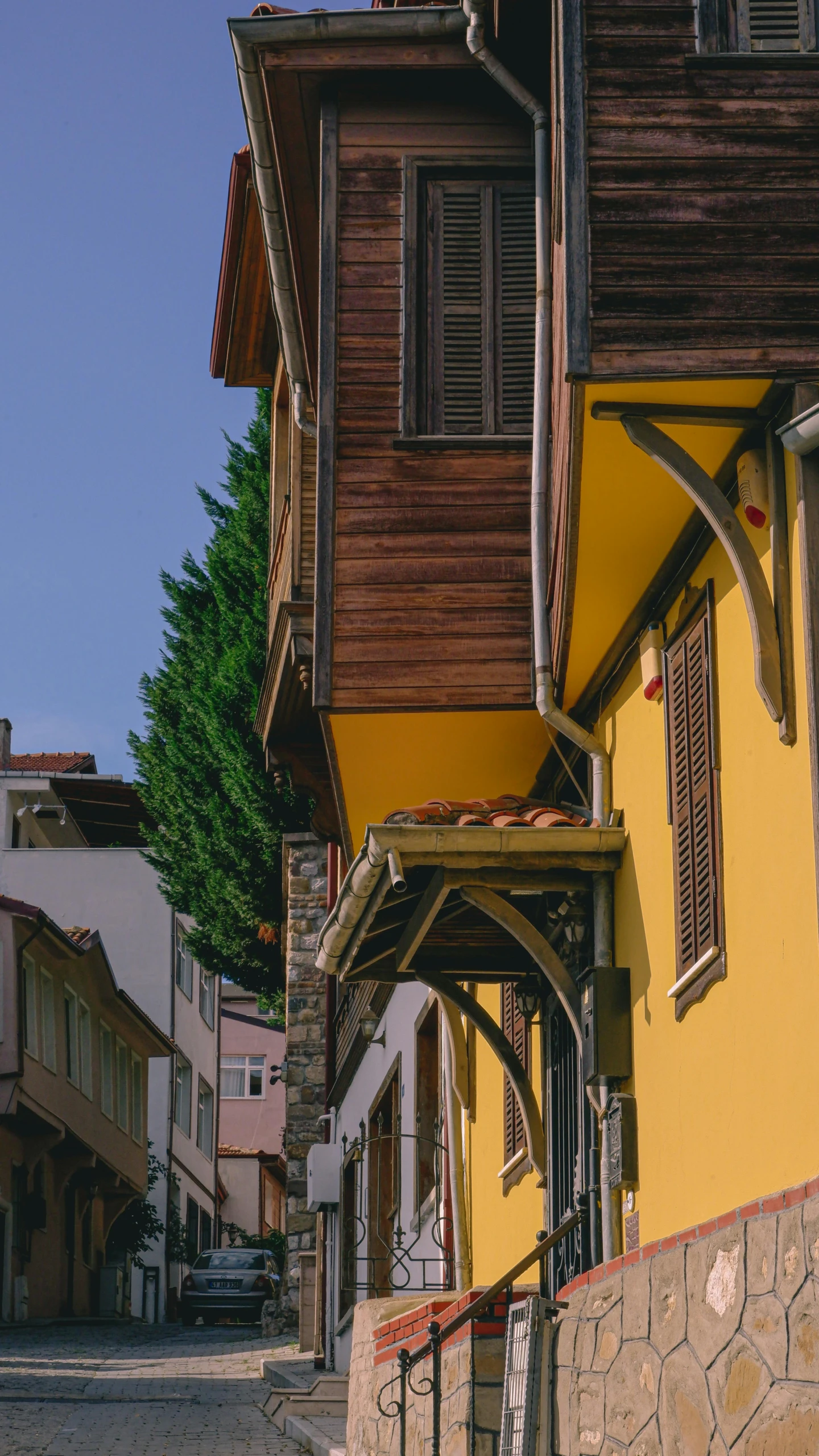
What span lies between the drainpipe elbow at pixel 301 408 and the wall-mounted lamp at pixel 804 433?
4.75 metres

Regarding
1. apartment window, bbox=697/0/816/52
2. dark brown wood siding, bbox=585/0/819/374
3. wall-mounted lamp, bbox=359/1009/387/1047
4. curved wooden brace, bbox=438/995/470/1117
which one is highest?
apartment window, bbox=697/0/816/52

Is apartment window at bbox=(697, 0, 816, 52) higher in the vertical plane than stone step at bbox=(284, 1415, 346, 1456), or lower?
higher

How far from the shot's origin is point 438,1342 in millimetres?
7582

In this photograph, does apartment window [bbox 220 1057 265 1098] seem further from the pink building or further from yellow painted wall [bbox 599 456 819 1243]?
yellow painted wall [bbox 599 456 819 1243]

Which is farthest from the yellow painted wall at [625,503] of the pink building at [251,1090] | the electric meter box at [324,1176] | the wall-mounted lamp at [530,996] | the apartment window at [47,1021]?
the pink building at [251,1090]

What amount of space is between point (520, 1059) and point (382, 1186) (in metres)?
6.52

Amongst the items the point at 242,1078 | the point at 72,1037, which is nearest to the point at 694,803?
the point at 72,1037

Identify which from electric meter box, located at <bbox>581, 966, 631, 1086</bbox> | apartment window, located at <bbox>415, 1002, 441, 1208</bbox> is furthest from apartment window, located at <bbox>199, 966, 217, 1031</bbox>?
electric meter box, located at <bbox>581, 966, 631, 1086</bbox>

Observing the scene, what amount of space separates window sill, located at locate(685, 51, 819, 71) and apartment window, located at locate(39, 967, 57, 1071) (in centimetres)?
2566

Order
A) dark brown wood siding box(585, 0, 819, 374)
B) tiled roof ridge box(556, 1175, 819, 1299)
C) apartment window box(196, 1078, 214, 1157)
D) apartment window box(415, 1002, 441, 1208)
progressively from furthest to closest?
apartment window box(196, 1078, 214, 1157) < apartment window box(415, 1002, 441, 1208) < dark brown wood siding box(585, 0, 819, 374) < tiled roof ridge box(556, 1175, 819, 1299)

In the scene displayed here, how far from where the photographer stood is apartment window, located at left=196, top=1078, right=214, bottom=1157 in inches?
1812

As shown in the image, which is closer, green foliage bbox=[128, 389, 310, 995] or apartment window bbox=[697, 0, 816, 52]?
apartment window bbox=[697, 0, 816, 52]

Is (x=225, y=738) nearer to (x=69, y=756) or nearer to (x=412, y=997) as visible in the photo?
(x=412, y=997)

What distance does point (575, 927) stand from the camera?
8.22 m
